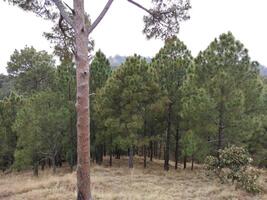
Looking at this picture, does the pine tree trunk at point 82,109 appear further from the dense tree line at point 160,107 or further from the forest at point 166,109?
the dense tree line at point 160,107

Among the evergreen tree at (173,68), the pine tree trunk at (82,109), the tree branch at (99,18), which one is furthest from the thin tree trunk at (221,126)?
the pine tree trunk at (82,109)

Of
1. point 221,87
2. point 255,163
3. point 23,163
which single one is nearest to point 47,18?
point 221,87

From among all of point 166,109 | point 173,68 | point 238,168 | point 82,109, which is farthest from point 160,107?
point 82,109

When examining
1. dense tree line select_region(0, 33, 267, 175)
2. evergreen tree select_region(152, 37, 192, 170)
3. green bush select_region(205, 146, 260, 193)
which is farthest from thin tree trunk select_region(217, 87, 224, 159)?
green bush select_region(205, 146, 260, 193)

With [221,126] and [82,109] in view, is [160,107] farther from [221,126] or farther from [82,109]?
[82,109]

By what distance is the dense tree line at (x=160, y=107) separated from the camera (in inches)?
809

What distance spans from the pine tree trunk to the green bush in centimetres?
841

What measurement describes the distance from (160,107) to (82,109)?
1677 cm

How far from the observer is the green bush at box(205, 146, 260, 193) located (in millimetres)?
13637

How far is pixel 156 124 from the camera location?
87.1ft

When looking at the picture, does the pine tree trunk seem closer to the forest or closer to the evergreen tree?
the forest

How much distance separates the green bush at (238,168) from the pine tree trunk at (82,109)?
331 inches

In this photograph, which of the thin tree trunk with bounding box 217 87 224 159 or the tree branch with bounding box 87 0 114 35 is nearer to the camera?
the tree branch with bounding box 87 0 114 35

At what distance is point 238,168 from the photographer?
15039 mm
